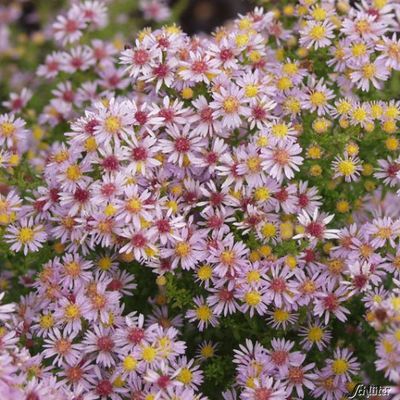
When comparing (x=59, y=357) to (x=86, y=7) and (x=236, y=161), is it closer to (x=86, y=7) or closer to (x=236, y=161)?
(x=236, y=161)

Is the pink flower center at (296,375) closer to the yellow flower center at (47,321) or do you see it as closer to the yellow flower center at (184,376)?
the yellow flower center at (184,376)

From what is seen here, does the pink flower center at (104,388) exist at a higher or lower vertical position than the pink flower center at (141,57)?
lower

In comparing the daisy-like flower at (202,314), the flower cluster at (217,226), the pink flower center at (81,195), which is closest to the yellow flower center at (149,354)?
the flower cluster at (217,226)

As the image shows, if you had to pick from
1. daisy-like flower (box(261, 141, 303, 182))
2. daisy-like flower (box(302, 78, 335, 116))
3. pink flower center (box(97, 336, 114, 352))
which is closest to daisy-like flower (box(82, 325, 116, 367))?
pink flower center (box(97, 336, 114, 352))

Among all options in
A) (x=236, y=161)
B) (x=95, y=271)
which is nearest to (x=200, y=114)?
(x=236, y=161)

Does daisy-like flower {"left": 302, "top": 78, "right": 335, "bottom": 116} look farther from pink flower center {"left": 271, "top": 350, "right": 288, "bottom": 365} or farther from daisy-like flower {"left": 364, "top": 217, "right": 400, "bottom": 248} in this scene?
pink flower center {"left": 271, "top": 350, "right": 288, "bottom": 365}

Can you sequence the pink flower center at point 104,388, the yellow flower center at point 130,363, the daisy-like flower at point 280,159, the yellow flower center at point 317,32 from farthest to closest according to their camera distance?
the yellow flower center at point 317,32 < the daisy-like flower at point 280,159 < the pink flower center at point 104,388 < the yellow flower center at point 130,363

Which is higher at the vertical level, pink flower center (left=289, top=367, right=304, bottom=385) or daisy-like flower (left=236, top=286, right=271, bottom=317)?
daisy-like flower (left=236, top=286, right=271, bottom=317)
